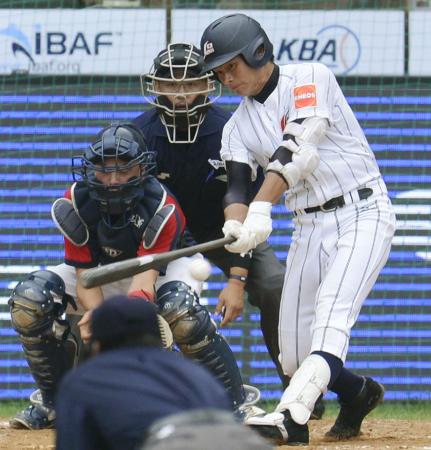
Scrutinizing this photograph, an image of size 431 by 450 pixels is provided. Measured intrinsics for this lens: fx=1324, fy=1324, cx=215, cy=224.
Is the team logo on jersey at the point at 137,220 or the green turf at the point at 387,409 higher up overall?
the team logo on jersey at the point at 137,220

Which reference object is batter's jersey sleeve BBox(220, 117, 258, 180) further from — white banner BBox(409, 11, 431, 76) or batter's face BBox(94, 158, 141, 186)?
white banner BBox(409, 11, 431, 76)

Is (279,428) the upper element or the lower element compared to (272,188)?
lower

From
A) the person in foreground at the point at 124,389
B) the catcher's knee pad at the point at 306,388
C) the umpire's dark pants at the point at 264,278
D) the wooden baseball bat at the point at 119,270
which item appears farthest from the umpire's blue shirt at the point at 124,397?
the umpire's dark pants at the point at 264,278

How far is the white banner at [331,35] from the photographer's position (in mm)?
8797

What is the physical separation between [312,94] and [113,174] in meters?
0.98

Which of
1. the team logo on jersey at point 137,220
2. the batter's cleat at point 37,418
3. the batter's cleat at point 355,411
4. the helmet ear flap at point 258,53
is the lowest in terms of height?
the batter's cleat at point 37,418

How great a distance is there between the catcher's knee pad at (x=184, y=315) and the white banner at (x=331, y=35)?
3.11 m

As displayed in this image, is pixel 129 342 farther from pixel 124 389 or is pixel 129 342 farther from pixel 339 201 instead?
pixel 339 201

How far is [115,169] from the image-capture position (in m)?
5.89

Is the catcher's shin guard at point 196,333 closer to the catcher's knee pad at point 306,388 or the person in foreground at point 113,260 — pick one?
the person in foreground at point 113,260

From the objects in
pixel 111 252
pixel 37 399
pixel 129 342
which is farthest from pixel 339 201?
pixel 129 342

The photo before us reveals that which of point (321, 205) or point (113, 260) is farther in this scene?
point (113, 260)

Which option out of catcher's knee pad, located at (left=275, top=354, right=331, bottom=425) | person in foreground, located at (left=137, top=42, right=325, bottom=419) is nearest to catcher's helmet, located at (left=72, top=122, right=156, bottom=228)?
person in foreground, located at (left=137, top=42, right=325, bottom=419)

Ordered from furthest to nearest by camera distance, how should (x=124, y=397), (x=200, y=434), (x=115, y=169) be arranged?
1. (x=115, y=169)
2. (x=124, y=397)
3. (x=200, y=434)
